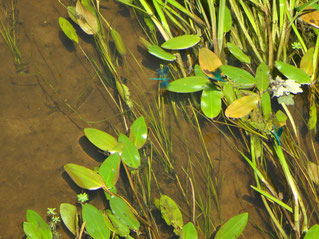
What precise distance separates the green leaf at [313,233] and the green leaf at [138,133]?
0.71 metres

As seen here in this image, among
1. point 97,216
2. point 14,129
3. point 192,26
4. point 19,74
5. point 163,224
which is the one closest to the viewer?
point 97,216

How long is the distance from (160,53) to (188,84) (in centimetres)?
22

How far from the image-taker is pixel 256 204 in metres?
1.55

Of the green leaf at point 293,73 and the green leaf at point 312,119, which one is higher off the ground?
the green leaf at point 293,73

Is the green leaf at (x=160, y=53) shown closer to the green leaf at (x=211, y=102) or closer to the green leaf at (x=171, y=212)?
the green leaf at (x=211, y=102)

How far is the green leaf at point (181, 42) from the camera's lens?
5.71 feet

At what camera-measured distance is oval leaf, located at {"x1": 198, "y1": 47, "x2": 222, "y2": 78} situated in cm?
166

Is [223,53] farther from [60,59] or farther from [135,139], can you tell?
[60,59]

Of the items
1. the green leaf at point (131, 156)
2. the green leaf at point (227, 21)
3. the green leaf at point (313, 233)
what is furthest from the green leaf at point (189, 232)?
the green leaf at point (227, 21)

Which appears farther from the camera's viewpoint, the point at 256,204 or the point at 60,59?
the point at 60,59

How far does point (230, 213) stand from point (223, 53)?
0.73 metres

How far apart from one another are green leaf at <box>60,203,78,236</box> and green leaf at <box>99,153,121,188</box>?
162 mm

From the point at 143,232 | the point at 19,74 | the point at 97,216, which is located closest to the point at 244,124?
the point at 143,232

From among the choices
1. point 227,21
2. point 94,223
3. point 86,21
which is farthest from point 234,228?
point 86,21
